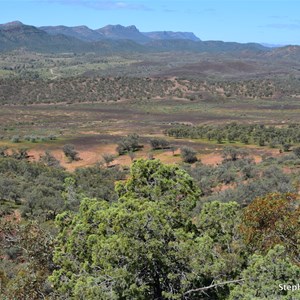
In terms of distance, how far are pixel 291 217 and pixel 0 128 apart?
8807cm

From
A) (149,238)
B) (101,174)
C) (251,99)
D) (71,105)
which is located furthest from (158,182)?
(251,99)

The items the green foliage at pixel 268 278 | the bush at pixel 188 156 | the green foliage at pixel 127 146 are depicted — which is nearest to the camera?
the green foliage at pixel 268 278

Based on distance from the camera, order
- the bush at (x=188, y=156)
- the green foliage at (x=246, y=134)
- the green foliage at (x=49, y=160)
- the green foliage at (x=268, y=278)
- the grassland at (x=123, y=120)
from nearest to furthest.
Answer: the green foliage at (x=268, y=278) < the bush at (x=188, y=156) < the green foliage at (x=49, y=160) < the grassland at (x=123, y=120) < the green foliage at (x=246, y=134)

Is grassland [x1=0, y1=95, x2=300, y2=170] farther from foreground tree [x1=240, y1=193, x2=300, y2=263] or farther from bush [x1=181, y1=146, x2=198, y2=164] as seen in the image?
foreground tree [x1=240, y1=193, x2=300, y2=263]

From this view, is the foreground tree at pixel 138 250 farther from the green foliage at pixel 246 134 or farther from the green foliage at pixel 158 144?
the green foliage at pixel 246 134

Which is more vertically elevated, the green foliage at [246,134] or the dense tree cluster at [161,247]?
the dense tree cluster at [161,247]

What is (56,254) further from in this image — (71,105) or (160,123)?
(71,105)

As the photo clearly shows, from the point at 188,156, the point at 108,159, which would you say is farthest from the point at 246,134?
the point at 108,159

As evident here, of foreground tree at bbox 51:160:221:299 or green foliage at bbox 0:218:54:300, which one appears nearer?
foreground tree at bbox 51:160:221:299

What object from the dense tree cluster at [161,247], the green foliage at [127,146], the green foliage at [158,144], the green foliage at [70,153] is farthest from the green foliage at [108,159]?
the dense tree cluster at [161,247]

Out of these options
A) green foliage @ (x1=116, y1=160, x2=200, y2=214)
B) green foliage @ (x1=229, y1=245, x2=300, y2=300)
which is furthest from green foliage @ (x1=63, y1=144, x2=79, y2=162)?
green foliage @ (x1=229, y1=245, x2=300, y2=300)

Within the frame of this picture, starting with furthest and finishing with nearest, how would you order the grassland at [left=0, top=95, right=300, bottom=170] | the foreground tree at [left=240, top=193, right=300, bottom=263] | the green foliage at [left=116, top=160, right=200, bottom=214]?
the grassland at [left=0, top=95, right=300, bottom=170]
the green foliage at [left=116, top=160, right=200, bottom=214]
the foreground tree at [left=240, top=193, right=300, bottom=263]

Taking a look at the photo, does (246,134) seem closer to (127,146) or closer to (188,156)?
(188,156)

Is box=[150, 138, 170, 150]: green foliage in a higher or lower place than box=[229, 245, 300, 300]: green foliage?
lower
